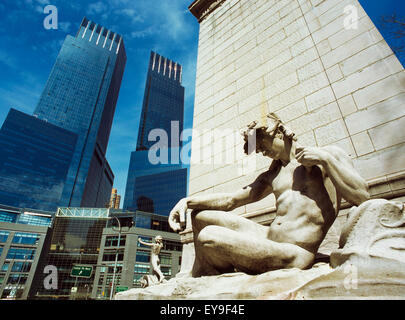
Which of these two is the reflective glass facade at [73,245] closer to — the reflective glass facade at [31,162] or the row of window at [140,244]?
the row of window at [140,244]

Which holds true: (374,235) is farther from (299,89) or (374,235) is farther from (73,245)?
(73,245)

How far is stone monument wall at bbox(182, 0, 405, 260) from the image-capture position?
3.78 metres

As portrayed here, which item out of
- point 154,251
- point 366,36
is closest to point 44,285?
point 154,251

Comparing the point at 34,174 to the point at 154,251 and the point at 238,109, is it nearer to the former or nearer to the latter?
the point at 154,251

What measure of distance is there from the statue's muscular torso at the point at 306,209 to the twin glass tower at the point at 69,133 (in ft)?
364

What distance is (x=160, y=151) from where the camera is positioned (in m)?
107

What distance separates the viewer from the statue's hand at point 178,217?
2.58m

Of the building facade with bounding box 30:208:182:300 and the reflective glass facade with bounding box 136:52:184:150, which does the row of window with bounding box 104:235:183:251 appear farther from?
the reflective glass facade with bounding box 136:52:184:150

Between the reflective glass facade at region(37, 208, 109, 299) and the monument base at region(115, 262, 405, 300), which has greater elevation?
A: the reflective glass facade at region(37, 208, 109, 299)

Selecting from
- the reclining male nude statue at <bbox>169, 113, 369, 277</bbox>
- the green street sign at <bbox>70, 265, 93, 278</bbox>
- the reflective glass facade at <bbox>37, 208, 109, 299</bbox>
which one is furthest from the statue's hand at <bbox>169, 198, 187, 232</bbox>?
the reflective glass facade at <bbox>37, 208, 109, 299</bbox>

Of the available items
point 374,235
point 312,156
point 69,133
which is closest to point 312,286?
point 374,235

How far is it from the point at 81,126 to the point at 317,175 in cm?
12763

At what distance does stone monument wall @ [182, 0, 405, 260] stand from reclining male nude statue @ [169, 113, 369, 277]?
5.00 feet

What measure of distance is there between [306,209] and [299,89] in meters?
3.65
